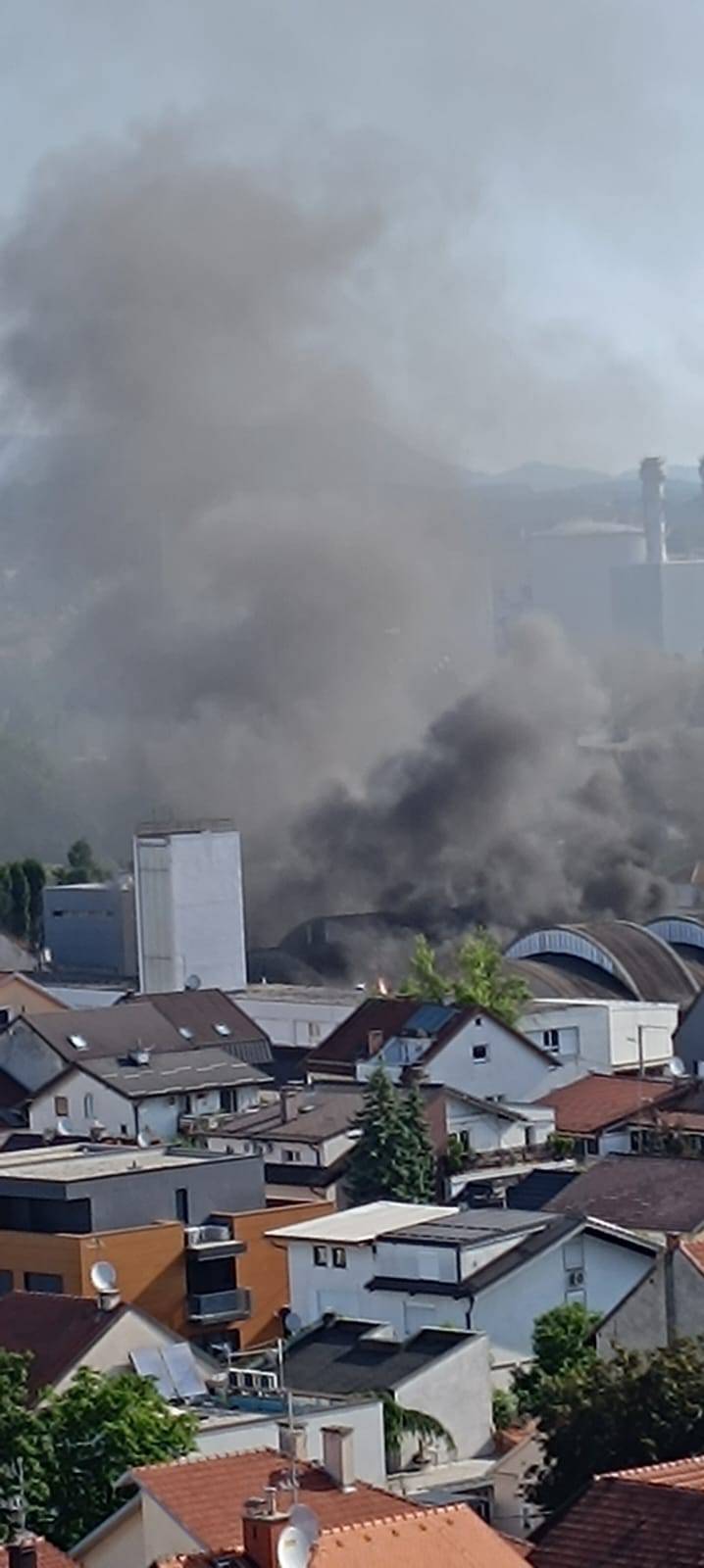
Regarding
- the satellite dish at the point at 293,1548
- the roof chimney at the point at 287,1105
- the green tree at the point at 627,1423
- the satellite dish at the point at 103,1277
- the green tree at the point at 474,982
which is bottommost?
the green tree at the point at 627,1423

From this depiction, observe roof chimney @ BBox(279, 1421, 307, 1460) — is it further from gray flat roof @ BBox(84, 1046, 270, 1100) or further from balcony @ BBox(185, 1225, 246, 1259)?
gray flat roof @ BBox(84, 1046, 270, 1100)

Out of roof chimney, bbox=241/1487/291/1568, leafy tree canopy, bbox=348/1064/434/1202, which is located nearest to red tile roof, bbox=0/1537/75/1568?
roof chimney, bbox=241/1487/291/1568

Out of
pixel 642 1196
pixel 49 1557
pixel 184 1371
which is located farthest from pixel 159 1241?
pixel 49 1557

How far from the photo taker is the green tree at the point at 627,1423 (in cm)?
1748

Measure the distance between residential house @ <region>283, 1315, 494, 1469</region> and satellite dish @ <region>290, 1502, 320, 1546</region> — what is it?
8.56 meters

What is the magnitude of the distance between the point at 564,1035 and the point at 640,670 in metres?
47.8

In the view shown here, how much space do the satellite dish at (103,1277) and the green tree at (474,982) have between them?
9786mm

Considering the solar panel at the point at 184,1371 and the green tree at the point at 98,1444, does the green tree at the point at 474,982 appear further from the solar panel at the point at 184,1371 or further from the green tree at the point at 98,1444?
the green tree at the point at 98,1444

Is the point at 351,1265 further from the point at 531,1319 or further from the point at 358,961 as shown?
the point at 358,961

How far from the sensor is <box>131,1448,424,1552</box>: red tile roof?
1437 centimetres

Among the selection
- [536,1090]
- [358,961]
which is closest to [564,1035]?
[536,1090]

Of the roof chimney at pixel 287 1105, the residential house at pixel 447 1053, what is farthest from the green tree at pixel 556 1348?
the residential house at pixel 447 1053

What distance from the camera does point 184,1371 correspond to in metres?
21.2

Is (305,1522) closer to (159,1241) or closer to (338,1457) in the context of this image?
(338,1457)
